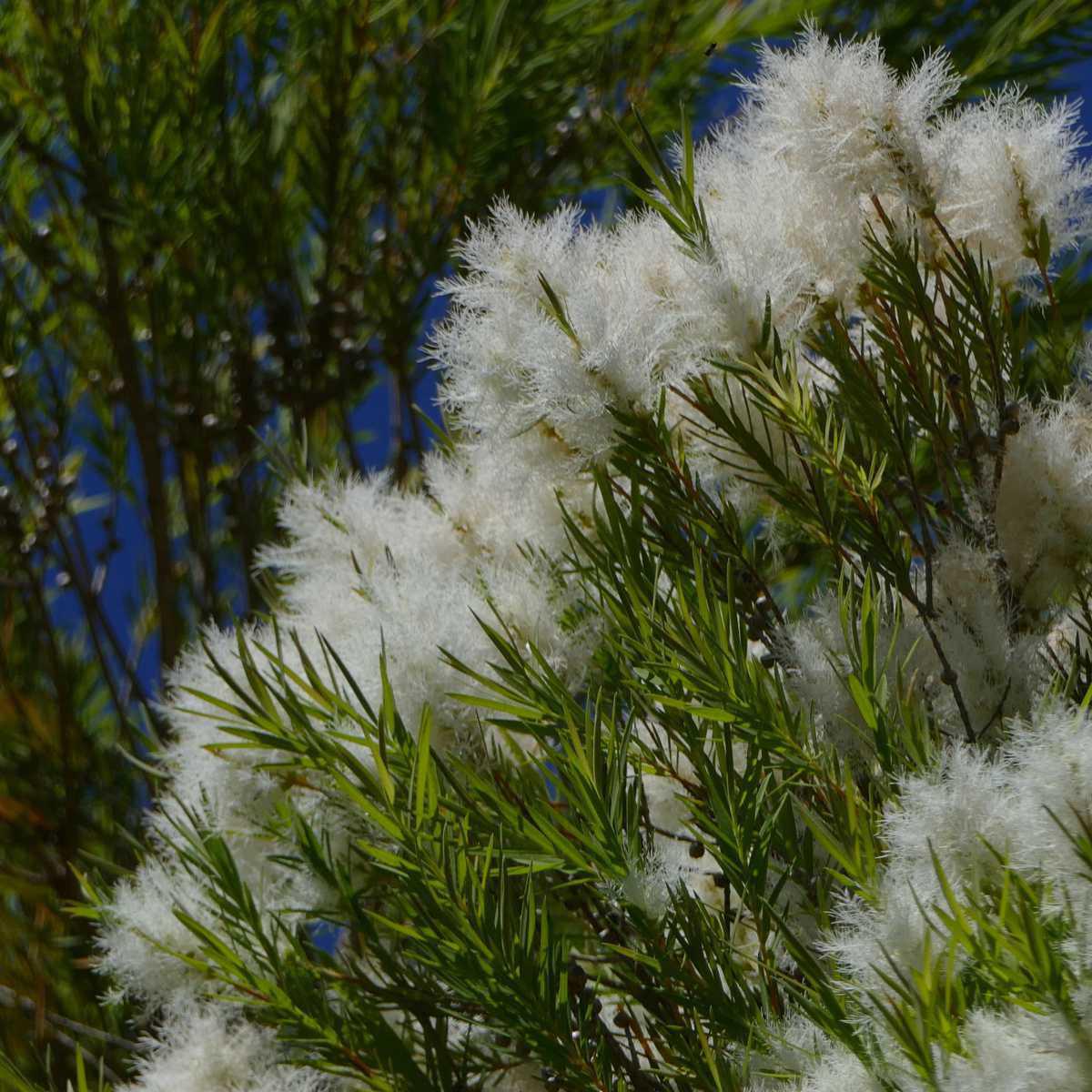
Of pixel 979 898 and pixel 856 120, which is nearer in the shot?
pixel 979 898

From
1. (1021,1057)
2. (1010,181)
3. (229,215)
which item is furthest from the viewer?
(229,215)

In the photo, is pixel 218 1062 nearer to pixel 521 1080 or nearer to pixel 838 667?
pixel 521 1080

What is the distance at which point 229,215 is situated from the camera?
1.23m

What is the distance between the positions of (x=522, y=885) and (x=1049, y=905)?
24 centimetres

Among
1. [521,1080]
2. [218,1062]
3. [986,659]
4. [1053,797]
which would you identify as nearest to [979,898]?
[1053,797]

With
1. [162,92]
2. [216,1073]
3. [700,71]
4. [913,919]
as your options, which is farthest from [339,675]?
[700,71]

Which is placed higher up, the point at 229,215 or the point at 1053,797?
the point at 229,215

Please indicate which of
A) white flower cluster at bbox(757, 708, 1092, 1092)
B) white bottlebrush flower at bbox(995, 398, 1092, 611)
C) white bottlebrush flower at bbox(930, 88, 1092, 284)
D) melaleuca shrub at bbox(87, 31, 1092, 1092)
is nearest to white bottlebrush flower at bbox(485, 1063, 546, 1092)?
melaleuca shrub at bbox(87, 31, 1092, 1092)

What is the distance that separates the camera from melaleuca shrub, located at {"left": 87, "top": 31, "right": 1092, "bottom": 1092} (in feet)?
1.37

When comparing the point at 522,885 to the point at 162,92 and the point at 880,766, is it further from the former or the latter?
the point at 162,92

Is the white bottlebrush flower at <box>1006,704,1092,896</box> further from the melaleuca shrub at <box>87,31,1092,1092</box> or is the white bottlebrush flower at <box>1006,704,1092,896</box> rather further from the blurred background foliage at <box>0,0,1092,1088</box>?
the blurred background foliage at <box>0,0,1092,1088</box>

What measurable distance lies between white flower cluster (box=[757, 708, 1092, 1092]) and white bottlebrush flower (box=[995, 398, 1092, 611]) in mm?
114

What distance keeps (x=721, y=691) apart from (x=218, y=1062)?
1.17 ft

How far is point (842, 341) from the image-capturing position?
57 centimetres
